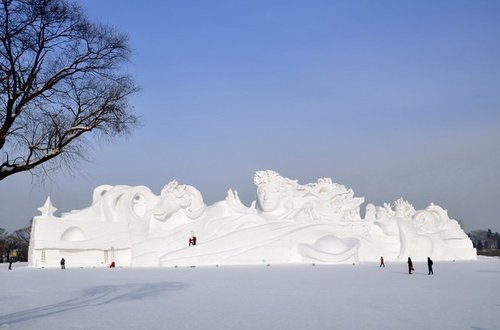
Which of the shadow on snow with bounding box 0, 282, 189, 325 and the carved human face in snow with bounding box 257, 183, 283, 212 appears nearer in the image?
the shadow on snow with bounding box 0, 282, 189, 325

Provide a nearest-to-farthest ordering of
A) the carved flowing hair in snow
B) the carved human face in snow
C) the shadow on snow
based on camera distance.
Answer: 1. the shadow on snow
2. the carved flowing hair in snow
3. the carved human face in snow

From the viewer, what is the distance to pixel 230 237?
123 ft

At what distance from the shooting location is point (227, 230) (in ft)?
128

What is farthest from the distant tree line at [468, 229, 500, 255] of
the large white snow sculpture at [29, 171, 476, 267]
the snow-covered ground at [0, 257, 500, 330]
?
the snow-covered ground at [0, 257, 500, 330]

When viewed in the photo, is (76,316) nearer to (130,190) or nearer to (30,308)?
(30,308)

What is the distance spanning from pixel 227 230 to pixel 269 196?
16.4 feet

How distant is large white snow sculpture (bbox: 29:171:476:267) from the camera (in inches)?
1460

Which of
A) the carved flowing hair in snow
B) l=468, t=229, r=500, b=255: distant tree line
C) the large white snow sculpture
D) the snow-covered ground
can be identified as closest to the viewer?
the snow-covered ground

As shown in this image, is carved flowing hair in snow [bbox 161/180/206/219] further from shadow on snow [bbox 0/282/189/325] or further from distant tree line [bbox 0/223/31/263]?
distant tree line [bbox 0/223/31/263]

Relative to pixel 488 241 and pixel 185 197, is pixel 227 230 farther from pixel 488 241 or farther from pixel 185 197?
pixel 488 241

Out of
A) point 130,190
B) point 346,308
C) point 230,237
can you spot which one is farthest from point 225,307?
point 130,190

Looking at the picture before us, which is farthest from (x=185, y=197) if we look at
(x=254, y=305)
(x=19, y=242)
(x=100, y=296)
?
(x=19, y=242)

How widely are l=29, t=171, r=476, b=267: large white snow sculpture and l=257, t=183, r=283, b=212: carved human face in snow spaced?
0.27 ft

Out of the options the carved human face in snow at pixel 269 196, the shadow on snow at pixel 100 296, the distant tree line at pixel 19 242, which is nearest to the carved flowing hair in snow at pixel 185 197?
the carved human face in snow at pixel 269 196
